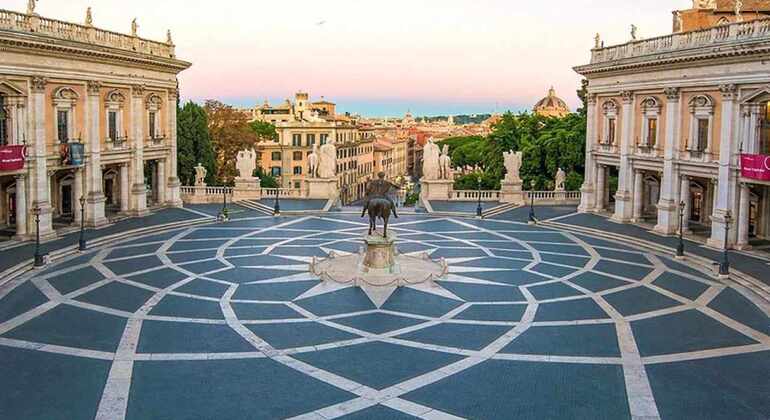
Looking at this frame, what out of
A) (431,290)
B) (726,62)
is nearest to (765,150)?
(726,62)

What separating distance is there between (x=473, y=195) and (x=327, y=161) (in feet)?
37.5

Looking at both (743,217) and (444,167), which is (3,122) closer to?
(444,167)

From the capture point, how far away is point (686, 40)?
39.0 metres

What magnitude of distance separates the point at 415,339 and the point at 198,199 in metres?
35.7

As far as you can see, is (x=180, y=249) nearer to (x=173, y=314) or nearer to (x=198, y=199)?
(x=173, y=314)

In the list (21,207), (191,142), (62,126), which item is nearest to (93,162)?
(62,126)

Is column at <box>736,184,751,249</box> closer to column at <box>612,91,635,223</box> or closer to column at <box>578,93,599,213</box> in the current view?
column at <box>612,91,635,223</box>

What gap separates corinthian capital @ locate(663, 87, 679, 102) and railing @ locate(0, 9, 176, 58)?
31352 millimetres

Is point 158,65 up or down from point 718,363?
up

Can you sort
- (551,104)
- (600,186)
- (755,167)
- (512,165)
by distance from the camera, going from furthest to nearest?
(551,104), (512,165), (600,186), (755,167)

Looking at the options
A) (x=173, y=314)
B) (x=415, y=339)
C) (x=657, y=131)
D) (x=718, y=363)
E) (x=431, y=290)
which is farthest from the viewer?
(x=657, y=131)

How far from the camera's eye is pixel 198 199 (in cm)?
5353

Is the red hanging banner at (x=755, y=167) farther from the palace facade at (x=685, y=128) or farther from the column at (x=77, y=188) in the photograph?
the column at (x=77, y=188)

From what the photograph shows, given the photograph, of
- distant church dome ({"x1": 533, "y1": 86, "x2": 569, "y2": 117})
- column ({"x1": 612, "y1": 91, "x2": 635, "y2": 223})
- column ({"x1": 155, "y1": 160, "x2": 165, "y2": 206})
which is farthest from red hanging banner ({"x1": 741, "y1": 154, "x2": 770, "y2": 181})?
distant church dome ({"x1": 533, "y1": 86, "x2": 569, "y2": 117})
